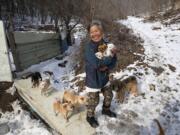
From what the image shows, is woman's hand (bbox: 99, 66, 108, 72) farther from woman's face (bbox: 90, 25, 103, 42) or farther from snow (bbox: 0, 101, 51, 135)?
snow (bbox: 0, 101, 51, 135)

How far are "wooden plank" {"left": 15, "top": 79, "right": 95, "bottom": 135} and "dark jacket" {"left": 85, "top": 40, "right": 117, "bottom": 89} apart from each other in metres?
0.79

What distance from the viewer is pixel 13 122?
5227 mm

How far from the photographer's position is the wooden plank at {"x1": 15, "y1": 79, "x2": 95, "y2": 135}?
4.45m

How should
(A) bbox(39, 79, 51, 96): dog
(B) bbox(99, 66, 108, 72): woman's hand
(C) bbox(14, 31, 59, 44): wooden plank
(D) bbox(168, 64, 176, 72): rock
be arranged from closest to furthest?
(B) bbox(99, 66, 108, 72): woman's hand → (A) bbox(39, 79, 51, 96): dog → (D) bbox(168, 64, 176, 72): rock → (C) bbox(14, 31, 59, 44): wooden plank

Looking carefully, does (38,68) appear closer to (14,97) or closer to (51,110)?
(14,97)

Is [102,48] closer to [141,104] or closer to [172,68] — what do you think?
[141,104]

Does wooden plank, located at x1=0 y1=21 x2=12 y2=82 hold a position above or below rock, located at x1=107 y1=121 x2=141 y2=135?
above

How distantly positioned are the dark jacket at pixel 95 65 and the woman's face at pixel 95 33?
65 mm

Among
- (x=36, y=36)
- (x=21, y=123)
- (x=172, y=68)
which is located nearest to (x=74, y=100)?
(x=21, y=123)

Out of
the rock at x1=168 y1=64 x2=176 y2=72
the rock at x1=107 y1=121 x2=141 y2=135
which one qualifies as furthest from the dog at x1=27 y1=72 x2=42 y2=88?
the rock at x1=168 y1=64 x2=176 y2=72

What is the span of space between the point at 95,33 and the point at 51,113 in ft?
6.26

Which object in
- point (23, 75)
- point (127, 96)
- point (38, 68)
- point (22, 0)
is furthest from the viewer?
point (22, 0)

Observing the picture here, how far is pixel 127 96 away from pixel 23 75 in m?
2.82

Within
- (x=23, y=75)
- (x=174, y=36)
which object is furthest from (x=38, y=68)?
(x=174, y=36)
